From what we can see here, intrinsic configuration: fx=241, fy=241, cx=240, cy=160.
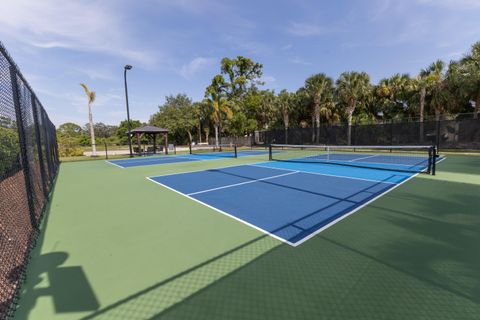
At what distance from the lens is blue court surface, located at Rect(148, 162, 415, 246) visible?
414cm

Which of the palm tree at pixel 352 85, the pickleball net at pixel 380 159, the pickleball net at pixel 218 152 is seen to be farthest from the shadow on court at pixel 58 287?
the palm tree at pixel 352 85

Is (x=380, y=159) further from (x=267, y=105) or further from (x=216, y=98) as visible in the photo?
(x=267, y=105)

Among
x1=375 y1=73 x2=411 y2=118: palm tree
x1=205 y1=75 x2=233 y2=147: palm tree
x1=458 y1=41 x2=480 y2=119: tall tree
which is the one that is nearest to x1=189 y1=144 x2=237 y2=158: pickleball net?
x1=205 y1=75 x2=233 y2=147: palm tree

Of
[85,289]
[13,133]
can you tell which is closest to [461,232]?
[85,289]

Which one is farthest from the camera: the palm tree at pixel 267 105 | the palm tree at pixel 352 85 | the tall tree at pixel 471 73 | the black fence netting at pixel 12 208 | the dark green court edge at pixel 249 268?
the palm tree at pixel 267 105

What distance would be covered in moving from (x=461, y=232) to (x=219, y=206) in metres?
4.09

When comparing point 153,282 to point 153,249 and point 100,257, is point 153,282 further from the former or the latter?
point 100,257

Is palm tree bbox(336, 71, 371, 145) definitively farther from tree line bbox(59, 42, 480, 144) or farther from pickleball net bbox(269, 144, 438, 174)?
pickleball net bbox(269, 144, 438, 174)

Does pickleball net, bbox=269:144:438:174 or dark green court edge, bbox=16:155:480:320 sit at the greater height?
pickleball net, bbox=269:144:438:174

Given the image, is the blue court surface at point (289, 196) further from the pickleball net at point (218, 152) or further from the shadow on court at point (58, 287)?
the pickleball net at point (218, 152)

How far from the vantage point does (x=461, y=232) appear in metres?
3.63

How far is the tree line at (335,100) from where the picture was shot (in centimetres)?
2070

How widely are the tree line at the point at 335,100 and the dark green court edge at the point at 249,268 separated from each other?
20254 millimetres

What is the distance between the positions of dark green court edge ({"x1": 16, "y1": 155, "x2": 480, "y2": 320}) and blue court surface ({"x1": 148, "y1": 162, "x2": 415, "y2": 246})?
1.05 ft
